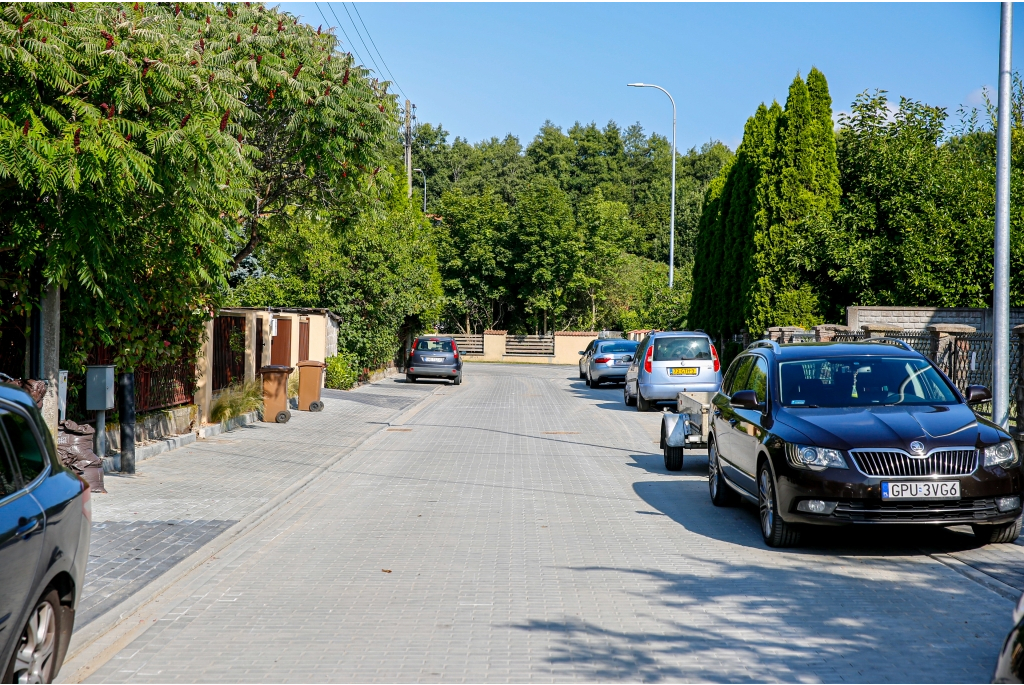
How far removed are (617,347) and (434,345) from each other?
635 centimetres

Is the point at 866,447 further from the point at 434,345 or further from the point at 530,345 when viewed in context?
the point at 530,345

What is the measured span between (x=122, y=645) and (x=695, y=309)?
123 feet

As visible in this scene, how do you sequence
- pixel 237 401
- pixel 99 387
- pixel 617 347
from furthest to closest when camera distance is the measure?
pixel 617 347, pixel 237 401, pixel 99 387

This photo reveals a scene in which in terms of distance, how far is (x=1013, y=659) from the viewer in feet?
11.8

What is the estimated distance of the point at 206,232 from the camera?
10812 mm

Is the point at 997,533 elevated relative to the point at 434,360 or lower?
lower

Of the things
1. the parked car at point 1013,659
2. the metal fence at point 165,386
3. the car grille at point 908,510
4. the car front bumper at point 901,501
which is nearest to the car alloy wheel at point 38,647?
the parked car at point 1013,659

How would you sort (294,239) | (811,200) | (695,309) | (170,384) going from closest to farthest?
(170,384) → (294,239) → (811,200) → (695,309)

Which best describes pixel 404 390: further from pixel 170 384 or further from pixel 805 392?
pixel 805 392

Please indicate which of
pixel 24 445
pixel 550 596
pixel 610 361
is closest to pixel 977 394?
pixel 550 596

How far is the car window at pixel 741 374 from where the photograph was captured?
1027cm

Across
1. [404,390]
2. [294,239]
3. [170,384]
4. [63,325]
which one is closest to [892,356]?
[63,325]

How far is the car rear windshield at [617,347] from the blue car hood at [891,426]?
24.7 metres

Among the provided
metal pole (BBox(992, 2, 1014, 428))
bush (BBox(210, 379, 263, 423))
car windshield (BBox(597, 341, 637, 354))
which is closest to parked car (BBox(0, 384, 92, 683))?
metal pole (BBox(992, 2, 1014, 428))
